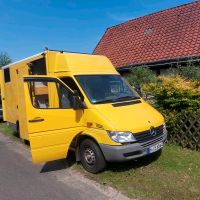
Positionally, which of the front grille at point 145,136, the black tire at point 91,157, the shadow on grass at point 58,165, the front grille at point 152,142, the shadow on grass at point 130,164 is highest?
the front grille at point 145,136

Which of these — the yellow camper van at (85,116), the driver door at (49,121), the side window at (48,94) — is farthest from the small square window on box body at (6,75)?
the driver door at (49,121)

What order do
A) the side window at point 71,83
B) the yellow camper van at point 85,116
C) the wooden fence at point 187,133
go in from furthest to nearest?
the wooden fence at point 187,133
the side window at point 71,83
the yellow camper van at point 85,116

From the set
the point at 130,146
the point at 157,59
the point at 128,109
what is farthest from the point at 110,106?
the point at 157,59

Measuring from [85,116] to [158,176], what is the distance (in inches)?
79.2

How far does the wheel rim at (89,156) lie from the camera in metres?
6.63

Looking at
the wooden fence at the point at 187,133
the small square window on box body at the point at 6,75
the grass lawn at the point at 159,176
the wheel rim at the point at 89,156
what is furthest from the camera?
the small square window on box body at the point at 6,75

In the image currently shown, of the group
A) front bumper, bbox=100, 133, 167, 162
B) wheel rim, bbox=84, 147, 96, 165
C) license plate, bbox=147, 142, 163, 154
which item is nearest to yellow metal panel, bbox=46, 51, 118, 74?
wheel rim, bbox=84, 147, 96, 165

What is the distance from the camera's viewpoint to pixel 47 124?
260 inches

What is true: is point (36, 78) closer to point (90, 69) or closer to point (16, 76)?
point (90, 69)

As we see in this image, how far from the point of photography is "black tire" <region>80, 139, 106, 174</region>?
6.47 m

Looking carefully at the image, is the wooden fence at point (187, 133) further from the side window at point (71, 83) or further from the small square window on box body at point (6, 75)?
the small square window on box body at point (6, 75)

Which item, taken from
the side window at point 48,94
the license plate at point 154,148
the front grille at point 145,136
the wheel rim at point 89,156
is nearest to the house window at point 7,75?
the side window at point 48,94

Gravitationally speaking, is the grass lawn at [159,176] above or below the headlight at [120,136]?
below

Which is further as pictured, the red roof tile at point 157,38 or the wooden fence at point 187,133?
the red roof tile at point 157,38
